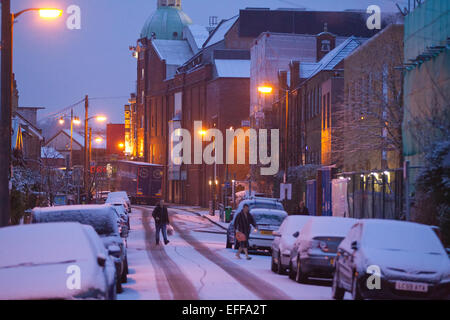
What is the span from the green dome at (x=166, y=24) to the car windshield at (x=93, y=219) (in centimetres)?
11243

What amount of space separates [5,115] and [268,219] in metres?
12.1

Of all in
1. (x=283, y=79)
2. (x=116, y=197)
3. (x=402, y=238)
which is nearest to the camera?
(x=402, y=238)

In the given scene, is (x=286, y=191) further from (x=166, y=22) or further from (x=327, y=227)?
(x=166, y=22)

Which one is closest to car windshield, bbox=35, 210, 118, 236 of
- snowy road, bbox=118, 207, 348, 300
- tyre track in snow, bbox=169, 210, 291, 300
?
snowy road, bbox=118, 207, 348, 300

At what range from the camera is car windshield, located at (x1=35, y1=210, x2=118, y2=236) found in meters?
17.3

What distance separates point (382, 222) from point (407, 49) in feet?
62.2

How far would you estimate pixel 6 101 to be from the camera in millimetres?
18859

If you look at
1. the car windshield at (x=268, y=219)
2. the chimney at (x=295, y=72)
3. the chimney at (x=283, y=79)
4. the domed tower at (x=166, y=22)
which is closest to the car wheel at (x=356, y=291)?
the car windshield at (x=268, y=219)

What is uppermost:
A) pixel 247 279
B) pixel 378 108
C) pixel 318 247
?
pixel 378 108

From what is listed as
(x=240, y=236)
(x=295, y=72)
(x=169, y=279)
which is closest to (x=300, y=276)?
(x=169, y=279)

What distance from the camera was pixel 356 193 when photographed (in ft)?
124

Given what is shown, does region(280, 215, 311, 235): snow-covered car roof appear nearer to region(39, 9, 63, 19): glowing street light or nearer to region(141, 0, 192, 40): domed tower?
region(39, 9, 63, 19): glowing street light
